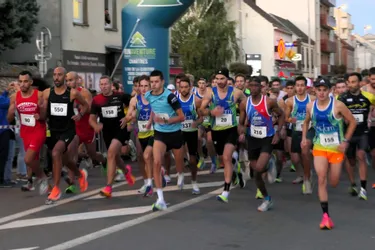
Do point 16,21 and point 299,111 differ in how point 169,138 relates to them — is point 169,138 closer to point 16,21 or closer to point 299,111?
point 299,111

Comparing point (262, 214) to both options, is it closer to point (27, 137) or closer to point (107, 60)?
point (27, 137)

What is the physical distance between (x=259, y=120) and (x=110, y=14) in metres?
20.7

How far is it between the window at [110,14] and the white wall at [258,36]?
102 ft

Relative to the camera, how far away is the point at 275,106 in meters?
9.52

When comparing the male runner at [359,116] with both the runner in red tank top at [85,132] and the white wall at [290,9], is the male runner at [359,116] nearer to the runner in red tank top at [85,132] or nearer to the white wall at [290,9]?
the runner in red tank top at [85,132]

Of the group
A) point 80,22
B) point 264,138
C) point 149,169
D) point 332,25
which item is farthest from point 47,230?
point 332,25

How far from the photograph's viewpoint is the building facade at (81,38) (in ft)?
83.6

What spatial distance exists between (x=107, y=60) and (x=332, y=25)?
211ft

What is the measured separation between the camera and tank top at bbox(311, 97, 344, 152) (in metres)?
8.22

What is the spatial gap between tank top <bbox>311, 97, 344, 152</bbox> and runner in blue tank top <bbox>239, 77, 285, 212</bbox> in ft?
3.22

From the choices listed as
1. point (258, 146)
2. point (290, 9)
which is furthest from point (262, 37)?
point (258, 146)

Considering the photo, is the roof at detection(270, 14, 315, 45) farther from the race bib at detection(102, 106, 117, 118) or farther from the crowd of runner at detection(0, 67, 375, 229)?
the race bib at detection(102, 106, 117, 118)

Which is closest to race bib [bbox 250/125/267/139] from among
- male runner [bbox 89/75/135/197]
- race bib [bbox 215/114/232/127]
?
race bib [bbox 215/114/232/127]

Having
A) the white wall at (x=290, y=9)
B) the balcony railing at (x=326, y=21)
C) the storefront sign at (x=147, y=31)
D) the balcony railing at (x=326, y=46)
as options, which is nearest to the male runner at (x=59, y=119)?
the storefront sign at (x=147, y=31)
